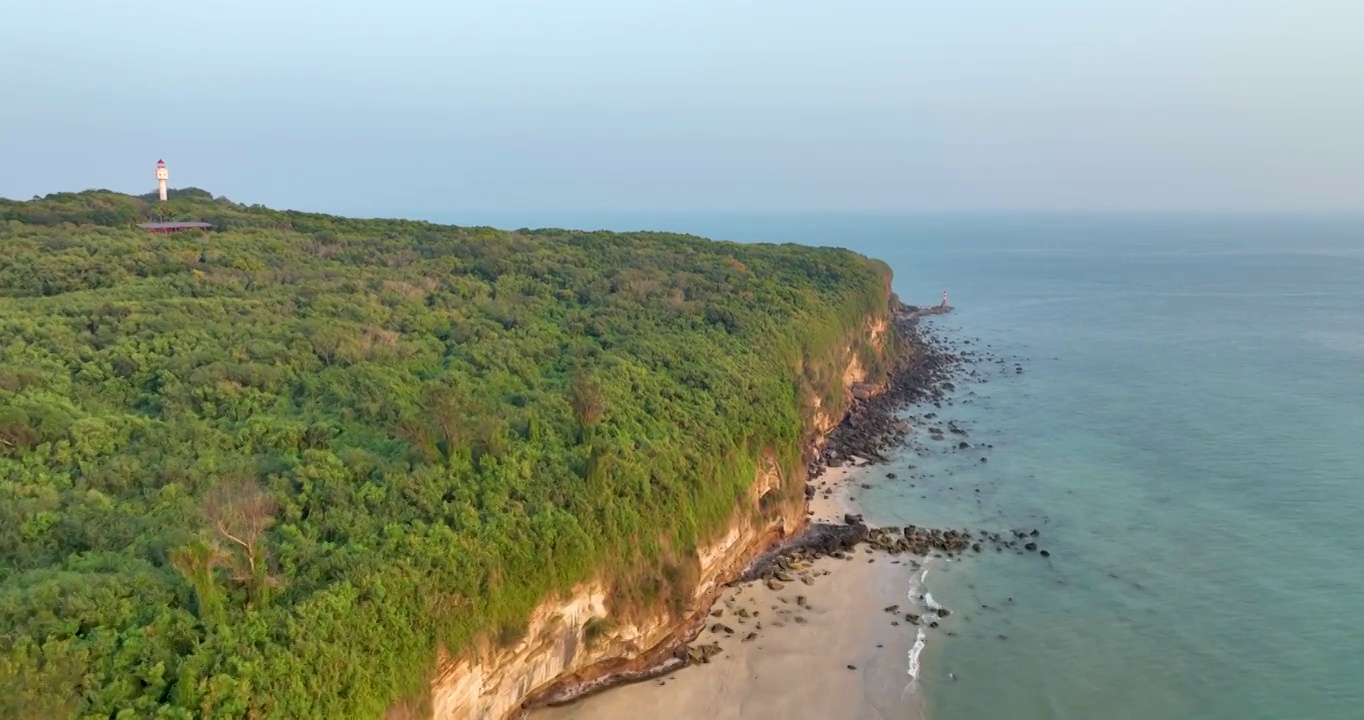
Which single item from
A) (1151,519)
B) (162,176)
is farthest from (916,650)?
(162,176)

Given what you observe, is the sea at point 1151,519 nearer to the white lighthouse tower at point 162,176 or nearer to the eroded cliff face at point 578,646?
the eroded cliff face at point 578,646

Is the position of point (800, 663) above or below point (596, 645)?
below

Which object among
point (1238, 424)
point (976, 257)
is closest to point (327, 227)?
point (1238, 424)

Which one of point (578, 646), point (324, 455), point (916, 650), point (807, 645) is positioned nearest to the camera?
point (324, 455)

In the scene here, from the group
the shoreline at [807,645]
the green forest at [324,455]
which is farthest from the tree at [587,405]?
the shoreline at [807,645]

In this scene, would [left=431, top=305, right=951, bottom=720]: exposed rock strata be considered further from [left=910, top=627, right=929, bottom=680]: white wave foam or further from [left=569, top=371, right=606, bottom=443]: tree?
[left=910, top=627, right=929, bottom=680]: white wave foam

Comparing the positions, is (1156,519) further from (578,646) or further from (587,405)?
(578,646)

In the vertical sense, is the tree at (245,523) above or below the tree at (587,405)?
below
